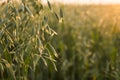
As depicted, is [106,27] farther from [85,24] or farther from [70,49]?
[70,49]

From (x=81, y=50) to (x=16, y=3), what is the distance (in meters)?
1.99

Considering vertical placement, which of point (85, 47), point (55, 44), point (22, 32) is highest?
point (22, 32)

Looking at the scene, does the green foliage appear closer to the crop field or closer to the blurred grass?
the crop field

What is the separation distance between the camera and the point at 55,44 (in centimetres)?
342

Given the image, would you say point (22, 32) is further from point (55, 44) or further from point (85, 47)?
point (85, 47)

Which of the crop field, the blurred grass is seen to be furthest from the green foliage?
the blurred grass

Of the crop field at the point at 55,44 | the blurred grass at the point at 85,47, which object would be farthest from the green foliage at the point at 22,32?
the blurred grass at the point at 85,47

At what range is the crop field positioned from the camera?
178 cm

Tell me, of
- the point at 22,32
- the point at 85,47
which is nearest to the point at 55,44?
the point at 85,47

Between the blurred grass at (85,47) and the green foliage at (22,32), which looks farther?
the blurred grass at (85,47)

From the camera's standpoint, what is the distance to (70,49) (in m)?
3.62

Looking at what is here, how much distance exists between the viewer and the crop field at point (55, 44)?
1783 millimetres

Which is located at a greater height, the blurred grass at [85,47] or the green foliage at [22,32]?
the green foliage at [22,32]

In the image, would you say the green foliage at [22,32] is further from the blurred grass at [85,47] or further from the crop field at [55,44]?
the blurred grass at [85,47]
